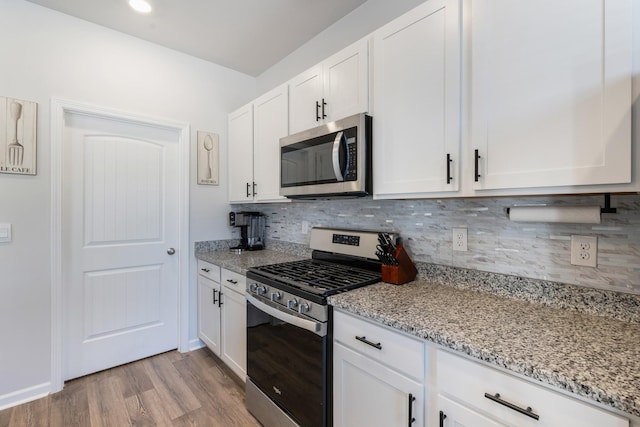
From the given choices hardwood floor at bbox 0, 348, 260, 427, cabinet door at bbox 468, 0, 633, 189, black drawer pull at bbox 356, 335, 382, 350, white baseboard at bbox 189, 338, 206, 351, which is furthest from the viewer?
white baseboard at bbox 189, 338, 206, 351

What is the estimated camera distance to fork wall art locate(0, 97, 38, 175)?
75.4 inches

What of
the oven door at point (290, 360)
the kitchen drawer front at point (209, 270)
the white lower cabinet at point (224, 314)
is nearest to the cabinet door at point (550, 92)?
the oven door at point (290, 360)

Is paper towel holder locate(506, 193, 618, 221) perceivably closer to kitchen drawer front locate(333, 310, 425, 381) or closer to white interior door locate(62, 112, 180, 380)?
kitchen drawer front locate(333, 310, 425, 381)

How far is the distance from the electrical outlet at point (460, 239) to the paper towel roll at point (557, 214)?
0.26m

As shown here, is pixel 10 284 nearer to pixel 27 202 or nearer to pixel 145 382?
pixel 27 202

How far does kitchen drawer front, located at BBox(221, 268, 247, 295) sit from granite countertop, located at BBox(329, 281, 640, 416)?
870mm

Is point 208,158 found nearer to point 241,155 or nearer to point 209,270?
point 241,155

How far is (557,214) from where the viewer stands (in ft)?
3.73

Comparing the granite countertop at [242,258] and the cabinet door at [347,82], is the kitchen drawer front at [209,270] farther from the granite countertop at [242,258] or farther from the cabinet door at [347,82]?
the cabinet door at [347,82]

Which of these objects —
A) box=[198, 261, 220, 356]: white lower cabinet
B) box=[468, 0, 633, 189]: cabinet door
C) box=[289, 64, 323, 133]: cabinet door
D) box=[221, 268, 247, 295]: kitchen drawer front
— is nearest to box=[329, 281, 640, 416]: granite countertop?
box=[468, 0, 633, 189]: cabinet door

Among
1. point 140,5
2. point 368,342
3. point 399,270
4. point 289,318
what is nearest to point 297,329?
point 289,318

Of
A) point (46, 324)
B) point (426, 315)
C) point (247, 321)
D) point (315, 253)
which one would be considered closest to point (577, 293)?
point (426, 315)

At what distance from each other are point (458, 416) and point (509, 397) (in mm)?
189

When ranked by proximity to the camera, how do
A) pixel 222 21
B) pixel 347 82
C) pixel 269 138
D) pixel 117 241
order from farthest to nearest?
pixel 117 241
pixel 269 138
pixel 222 21
pixel 347 82
